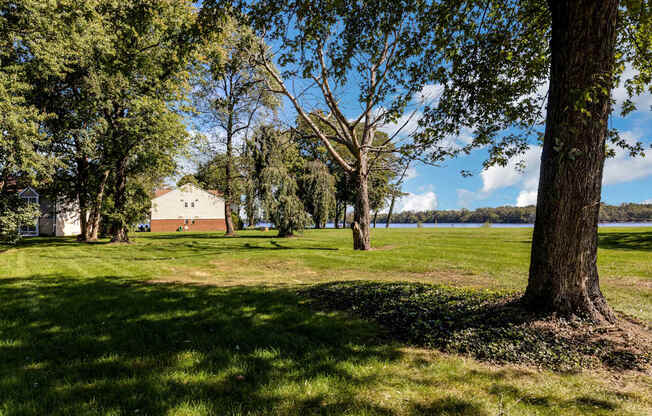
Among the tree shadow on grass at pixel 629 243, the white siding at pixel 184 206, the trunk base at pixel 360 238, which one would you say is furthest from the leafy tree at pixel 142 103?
the white siding at pixel 184 206

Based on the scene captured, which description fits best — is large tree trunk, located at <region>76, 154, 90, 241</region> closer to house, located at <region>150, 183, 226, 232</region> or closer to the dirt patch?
the dirt patch

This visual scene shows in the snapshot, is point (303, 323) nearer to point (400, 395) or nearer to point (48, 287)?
point (400, 395)

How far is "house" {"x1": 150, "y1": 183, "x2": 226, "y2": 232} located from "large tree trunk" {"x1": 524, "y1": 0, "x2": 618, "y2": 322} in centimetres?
4899

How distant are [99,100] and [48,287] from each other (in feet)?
47.2

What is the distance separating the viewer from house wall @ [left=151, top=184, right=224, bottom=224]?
49250 mm

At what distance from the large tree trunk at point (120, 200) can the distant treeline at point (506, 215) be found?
4648cm

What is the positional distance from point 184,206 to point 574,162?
177 feet

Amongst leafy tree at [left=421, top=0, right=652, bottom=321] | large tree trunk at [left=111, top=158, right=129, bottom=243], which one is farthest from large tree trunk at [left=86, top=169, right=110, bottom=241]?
leafy tree at [left=421, top=0, right=652, bottom=321]

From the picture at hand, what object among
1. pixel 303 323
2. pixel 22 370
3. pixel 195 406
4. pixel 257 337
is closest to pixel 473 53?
pixel 303 323

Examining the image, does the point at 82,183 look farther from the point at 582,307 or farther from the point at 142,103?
the point at 582,307

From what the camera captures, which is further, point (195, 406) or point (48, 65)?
point (48, 65)

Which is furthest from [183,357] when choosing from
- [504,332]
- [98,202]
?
[98,202]

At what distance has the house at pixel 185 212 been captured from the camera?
1934 inches

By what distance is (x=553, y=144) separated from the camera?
3928mm
